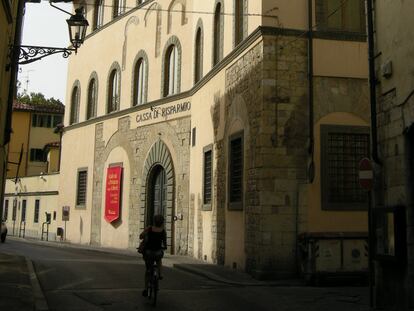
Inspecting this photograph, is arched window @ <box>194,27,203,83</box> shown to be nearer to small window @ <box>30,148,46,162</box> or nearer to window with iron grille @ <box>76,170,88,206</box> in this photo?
window with iron grille @ <box>76,170,88,206</box>

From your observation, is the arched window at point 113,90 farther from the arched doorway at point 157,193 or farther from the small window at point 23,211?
the small window at point 23,211

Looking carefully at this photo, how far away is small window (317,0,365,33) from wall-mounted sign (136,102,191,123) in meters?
7.36

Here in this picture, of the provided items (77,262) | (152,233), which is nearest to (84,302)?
(152,233)

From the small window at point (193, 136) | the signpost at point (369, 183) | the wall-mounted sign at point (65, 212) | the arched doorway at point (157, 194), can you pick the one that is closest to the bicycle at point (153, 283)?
the signpost at point (369, 183)

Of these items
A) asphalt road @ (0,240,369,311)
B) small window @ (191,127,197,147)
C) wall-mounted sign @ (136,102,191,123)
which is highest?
wall-mounted sign @ (136,102,191,123)

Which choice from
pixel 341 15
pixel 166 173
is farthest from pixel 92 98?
pixel 341 15

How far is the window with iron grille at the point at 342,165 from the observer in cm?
1354

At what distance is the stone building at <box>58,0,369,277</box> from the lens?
44.1 feet

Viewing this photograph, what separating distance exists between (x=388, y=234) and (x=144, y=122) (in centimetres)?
1551

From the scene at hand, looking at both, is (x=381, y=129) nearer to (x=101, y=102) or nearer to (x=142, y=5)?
(x=142, y=5)

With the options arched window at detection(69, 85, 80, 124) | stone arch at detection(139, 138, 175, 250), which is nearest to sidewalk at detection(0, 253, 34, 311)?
stone arch at detection(139, 138, 175, 250)

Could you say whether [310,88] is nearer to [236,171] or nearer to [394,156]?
[236,171]

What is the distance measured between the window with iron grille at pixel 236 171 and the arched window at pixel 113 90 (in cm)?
1118

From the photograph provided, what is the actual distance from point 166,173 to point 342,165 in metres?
8.87
